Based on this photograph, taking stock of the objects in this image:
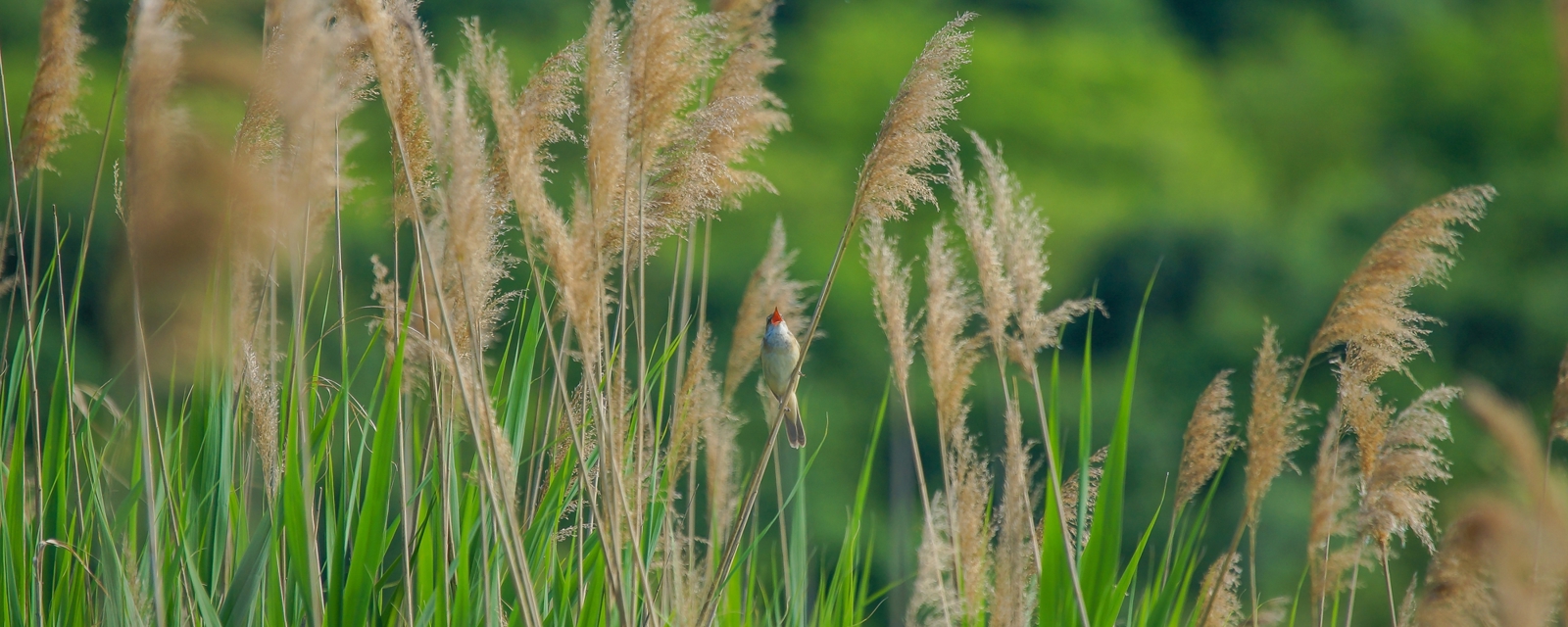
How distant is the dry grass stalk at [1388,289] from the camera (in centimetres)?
203

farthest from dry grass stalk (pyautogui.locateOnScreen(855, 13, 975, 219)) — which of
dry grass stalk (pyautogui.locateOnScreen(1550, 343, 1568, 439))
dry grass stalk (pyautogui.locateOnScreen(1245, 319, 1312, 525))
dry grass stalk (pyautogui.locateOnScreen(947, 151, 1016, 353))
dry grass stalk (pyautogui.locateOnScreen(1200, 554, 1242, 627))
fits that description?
dry grass stalk (pyautogui.locateOnScreen(1550, 343, 1568, 439))

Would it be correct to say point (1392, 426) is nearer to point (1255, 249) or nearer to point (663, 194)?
point (663, 194)

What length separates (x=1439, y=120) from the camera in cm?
1958

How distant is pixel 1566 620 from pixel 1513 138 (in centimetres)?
2066

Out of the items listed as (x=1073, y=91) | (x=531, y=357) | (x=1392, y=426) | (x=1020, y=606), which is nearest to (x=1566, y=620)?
(x=1392, y=426)

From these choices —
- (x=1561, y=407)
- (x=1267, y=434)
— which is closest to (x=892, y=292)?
(x=1267, y=434)

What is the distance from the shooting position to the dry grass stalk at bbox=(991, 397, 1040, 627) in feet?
6.04

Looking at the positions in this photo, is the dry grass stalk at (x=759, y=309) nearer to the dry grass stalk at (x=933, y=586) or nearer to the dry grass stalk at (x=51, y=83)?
the dry grass stalk at (x=933, y=586)

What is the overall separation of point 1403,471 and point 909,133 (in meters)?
1.03

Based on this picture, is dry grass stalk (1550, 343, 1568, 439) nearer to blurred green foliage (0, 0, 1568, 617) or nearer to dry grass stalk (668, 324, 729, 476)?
dry grass stalk (668, 324, 729, 476)

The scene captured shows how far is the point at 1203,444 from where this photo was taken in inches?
82.0

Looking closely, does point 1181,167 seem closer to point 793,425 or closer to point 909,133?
point 793,425

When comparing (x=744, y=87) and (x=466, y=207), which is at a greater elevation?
(x=744, y=87)

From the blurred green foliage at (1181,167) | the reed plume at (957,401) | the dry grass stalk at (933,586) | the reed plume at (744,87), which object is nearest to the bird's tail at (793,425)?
the dry grass stalk at (933,586)
